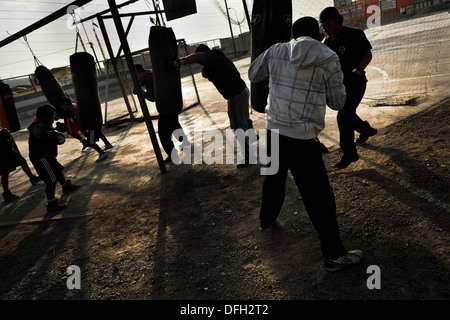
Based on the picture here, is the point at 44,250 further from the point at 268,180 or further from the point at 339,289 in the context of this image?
the point at 339,289

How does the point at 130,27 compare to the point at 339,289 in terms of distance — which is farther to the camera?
the point at 130,27

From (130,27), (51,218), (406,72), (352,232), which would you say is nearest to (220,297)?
(352,232)

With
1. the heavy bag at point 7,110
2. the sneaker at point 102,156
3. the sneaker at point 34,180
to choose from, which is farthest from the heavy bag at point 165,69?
the heavy bag at point 7,110

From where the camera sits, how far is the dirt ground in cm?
201

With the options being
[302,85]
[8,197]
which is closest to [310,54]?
[302,85]

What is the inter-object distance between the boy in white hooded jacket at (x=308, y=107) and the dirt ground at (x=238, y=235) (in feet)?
1.07

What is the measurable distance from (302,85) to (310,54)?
7.8 inches

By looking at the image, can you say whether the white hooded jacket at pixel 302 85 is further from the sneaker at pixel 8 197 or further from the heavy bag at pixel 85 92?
the sneaker at pixel 8 197

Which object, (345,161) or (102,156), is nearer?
(345,161)

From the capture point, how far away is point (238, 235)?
8.75 ft

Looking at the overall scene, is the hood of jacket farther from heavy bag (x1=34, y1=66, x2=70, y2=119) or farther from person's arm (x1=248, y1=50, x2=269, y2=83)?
heavy bag (x1=34, y1=66, x2=70, y2=119)

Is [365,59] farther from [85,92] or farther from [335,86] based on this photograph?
[85,92]

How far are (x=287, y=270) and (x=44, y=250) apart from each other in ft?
9.13
